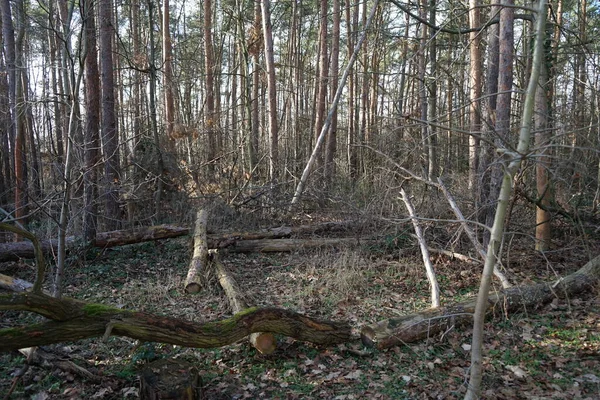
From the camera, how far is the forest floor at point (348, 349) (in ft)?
13.7

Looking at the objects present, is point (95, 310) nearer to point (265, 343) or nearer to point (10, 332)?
point (10, 332)

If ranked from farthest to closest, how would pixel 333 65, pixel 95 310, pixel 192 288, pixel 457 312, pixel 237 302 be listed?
pixel 333 65 < pixel 192 288 < pixel 237 302 < pixel 457 312 < pixel 95 310

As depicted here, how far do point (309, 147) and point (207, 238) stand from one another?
7950 millimetres

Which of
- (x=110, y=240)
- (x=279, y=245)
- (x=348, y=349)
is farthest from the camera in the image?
(x=279, y=245)

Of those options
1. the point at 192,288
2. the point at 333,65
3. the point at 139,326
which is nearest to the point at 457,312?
the point at 139,326

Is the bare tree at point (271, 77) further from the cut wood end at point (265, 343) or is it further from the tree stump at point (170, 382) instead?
the tree stump at point (170, 382)

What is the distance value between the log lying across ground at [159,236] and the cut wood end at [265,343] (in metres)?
4.27

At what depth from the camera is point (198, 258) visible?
7691mm

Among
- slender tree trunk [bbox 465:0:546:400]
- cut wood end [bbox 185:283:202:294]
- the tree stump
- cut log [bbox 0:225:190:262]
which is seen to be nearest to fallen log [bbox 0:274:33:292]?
cut log [bbox 0:225:190:262]

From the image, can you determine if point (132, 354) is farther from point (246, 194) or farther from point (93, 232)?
point (246, 194)

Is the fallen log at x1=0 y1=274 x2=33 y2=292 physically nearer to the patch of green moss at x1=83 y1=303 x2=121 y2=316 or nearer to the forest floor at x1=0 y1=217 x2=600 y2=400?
the forest floor at x1=0 y1=217 x2=600 y2=400

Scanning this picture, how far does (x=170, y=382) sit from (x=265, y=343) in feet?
4.01

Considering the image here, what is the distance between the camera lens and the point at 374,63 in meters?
18.1

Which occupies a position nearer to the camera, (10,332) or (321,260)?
(10,332)
